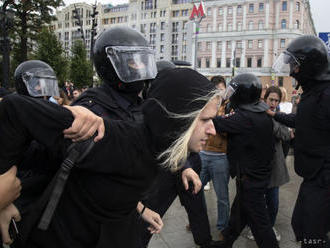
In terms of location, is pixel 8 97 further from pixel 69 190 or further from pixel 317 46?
pixel 317 46

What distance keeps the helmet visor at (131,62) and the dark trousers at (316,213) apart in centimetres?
168

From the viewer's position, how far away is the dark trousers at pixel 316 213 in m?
2.61

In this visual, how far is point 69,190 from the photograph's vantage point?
50.0 inches

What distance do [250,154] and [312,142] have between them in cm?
69

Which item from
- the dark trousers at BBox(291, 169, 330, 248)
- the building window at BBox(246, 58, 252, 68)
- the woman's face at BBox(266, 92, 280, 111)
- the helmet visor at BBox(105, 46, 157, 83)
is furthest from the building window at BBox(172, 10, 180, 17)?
the helmet visor at BBox(105, 46, 157, 83)

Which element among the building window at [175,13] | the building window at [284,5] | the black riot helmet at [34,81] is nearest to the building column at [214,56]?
the building window at [284,5]

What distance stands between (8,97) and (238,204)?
292 centimetres

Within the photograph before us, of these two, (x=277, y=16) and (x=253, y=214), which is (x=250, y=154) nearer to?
(x=253, y=214)

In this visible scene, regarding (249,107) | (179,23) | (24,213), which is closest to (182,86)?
(24,213)

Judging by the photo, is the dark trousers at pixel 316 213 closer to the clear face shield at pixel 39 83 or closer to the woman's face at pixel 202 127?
the woman's face at pixel 202 127

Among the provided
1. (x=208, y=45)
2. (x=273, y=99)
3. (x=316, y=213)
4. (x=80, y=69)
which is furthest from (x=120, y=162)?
(x=208, y=45)

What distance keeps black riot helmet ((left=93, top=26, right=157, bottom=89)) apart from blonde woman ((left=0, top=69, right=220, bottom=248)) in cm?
76

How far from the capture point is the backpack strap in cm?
112

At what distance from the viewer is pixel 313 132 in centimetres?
280
